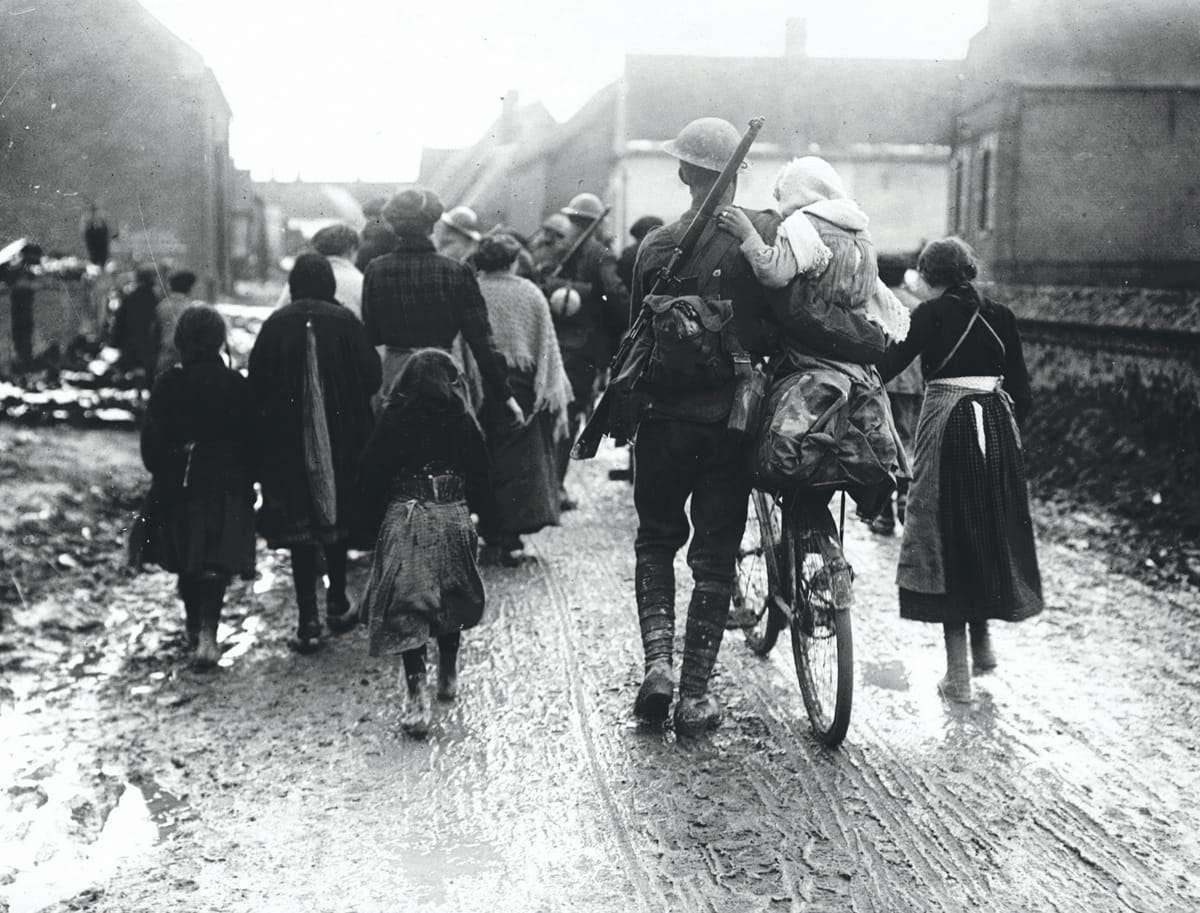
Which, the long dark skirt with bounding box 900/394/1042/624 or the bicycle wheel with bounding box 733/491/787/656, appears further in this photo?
the bicycle wheel with bounding box 733/491/787/656

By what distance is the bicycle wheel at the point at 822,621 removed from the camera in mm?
5035

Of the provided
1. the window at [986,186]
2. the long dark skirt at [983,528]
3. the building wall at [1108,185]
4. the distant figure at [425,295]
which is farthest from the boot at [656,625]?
the window at [986,186]

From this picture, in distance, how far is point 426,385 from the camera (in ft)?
18.3

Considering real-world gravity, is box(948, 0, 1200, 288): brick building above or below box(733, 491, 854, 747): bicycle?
above

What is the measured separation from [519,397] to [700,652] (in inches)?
142

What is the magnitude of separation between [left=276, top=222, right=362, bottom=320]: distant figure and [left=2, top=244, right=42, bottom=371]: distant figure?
1183 cm

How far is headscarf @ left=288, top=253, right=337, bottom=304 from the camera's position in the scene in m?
6.95

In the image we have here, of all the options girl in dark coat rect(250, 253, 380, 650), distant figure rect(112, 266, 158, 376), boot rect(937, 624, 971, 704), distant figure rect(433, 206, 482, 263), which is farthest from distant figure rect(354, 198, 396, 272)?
distant figure rect(112, 266, 158, 376)

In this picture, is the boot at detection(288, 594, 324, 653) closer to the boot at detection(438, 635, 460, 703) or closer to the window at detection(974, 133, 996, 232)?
the boot at detection(438, 635, 460, 703)

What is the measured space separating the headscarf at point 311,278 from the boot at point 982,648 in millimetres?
3534

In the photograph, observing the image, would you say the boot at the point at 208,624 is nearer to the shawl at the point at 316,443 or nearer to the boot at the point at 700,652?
the shawl at the point at 316,443

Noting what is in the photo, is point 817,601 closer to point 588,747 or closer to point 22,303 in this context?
point 588,747

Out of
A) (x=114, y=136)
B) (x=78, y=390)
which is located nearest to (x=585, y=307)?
(x=78, y=390)

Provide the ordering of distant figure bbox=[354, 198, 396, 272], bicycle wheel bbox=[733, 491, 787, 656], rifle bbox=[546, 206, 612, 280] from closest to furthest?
1. bicycle wheel bbox=[733, 491, 787, 656]
2. distant figure bbox=[354, 198, 396, 272]
3. rifle bbox=[546, 206, 612, 280]
